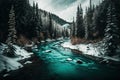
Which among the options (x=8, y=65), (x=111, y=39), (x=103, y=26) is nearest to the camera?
(x=8, y=65)

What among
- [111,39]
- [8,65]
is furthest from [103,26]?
[8,65]

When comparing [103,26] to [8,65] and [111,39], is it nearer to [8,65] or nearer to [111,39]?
[111,39]

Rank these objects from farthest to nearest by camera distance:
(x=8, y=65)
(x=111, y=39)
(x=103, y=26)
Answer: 1. (x=103, y=26)
2. (x=111, y=39)
3. (x=8, y=65)

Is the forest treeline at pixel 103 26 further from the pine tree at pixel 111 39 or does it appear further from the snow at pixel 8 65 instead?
the snow at pixel 8 65

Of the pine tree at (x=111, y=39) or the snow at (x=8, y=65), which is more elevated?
the pine tree at (x=111, y=39)

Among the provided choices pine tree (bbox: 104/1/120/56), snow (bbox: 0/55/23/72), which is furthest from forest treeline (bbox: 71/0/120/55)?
snow (bbox: 0/55/23/72)

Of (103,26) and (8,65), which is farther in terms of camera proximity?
(103,26)

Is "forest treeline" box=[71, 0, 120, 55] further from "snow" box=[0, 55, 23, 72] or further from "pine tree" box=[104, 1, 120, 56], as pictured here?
"snow" box=[0, 55, 23, 72]

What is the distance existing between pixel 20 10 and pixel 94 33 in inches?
1396

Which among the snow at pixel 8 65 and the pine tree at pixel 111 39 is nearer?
the snow at pixel 8 65

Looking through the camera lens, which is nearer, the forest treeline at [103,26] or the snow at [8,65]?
the snow at [8,65]

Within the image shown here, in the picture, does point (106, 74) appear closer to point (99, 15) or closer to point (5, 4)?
point (99, 15)

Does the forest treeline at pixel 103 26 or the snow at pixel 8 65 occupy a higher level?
the forest treeline at pixel 103 26

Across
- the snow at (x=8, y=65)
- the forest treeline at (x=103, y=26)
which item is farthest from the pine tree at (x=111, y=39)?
the snow at (x=8, y=65)
